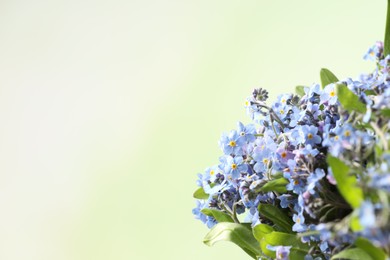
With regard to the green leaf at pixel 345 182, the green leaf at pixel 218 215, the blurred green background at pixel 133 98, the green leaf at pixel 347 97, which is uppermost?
the blurred green background at pixel 133 98

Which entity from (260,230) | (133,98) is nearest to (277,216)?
(260,230)

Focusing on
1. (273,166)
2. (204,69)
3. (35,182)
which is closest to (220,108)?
(204,69)

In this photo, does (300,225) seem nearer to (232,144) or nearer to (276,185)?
(276,185)

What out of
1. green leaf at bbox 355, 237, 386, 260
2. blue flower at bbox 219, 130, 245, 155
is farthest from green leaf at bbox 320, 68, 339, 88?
green leaf at bbox 355, 237, 386, 260

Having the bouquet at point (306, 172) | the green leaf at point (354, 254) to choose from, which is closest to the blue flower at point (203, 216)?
the bouquet at point (306, 172)

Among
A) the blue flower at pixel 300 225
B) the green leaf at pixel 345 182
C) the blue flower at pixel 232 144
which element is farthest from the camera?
the blue flower at pixel 232 144

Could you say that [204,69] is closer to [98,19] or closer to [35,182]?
[98,19]

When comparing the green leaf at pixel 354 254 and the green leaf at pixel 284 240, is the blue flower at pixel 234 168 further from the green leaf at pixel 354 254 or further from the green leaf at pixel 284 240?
the green leaf at pixel 354 254
